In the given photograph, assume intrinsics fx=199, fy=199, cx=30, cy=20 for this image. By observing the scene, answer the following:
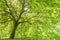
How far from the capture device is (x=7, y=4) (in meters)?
7.29

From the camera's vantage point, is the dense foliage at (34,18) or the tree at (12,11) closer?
the dense foliage at (34,18)

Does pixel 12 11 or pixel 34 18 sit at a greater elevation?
pixel 12 11

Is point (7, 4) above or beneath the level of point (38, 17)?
above

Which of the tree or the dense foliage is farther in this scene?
the tree

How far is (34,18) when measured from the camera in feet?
24.9

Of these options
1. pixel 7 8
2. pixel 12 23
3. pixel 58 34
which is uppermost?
pixel 7 8

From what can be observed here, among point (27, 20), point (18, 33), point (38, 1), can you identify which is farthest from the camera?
point (18, 33)

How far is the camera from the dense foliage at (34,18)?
22.8ft

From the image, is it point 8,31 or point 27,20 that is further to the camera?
point 8,31

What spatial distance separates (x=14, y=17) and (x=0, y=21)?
22.2 inches

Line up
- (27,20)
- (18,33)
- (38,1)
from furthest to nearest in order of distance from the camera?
(18,33) < (27,20) < (38,1)

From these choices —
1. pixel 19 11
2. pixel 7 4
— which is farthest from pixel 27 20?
pixel 7 4

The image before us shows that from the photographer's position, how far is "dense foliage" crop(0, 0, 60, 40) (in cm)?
695

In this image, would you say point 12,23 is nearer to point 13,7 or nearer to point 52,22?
point 13,7
